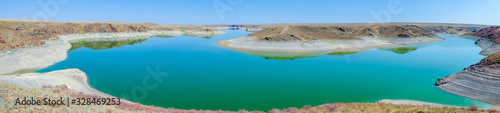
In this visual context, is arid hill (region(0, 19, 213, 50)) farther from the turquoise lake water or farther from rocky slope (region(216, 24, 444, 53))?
rocky slope (region(216, 24, 444, 53))

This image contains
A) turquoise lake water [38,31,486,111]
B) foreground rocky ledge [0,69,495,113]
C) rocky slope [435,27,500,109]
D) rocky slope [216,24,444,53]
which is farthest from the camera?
rocky slope [216,24,444,53]

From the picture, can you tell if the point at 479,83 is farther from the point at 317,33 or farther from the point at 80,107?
the point at 317,33

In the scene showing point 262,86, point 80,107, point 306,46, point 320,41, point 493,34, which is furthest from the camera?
point 493,34

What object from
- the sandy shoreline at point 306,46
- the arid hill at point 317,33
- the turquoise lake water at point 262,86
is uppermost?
Answer: the arid hill at point 317,33

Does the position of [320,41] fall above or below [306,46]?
above

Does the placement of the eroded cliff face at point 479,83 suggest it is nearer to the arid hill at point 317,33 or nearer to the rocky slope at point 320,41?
the rocky slope at point 320,41

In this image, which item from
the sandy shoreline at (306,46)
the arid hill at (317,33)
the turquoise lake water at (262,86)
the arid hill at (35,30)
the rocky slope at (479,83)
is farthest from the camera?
the arid hill at (317,33)

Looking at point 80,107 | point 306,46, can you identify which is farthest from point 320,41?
point 80,107

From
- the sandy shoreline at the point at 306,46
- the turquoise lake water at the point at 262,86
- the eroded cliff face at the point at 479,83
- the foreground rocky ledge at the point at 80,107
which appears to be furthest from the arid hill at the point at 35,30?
the eroded cliff face at the point at 479,83

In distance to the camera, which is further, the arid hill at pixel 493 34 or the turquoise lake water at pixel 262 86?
the arid hill at pixel 493 34

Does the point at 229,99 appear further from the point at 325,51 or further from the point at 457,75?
the point at 325,51

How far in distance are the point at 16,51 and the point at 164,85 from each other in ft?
79.5

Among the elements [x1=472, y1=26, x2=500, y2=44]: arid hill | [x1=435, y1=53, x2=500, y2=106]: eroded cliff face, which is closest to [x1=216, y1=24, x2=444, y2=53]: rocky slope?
[x1=472, y1=26, x2=500, y2=44]: arid hill

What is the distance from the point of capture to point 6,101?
A: 8.30 metres
